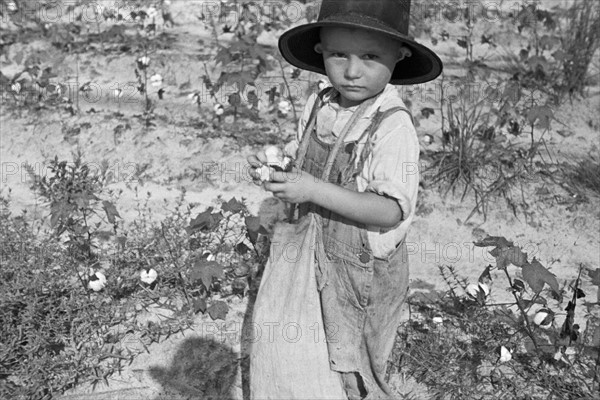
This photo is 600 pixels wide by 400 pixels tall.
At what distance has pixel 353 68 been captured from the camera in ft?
6.66

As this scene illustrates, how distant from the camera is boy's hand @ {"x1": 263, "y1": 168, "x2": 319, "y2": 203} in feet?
6.48

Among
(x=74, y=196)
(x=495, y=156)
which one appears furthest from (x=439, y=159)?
(x=74, y=196)

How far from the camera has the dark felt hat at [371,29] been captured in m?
1.97

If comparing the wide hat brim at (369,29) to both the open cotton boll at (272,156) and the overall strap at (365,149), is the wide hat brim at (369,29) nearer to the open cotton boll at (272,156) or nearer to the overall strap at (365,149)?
the overall strap at (365,149)

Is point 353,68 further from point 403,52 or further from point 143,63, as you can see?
point 143,63

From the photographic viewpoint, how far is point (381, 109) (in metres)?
2.13

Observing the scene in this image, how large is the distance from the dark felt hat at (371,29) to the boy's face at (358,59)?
4 centimetres

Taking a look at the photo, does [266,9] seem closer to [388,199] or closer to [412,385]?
[412,385]

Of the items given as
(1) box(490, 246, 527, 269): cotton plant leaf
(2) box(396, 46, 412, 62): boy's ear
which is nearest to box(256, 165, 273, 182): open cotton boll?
(2) box(396, 46, 412, 62): boy's ear

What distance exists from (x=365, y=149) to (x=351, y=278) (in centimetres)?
36

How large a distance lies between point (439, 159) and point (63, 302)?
7.19ft

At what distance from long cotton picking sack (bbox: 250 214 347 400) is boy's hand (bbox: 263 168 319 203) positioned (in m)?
0.20

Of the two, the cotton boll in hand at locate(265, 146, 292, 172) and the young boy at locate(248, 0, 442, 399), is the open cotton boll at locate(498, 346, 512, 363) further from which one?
the cotton boll in hand at locate(265, 146, 292, 172)

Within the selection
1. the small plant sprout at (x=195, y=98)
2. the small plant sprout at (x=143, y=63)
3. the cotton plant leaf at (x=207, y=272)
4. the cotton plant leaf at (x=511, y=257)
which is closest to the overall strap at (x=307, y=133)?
the cotton plant leaf at (x=511, y=257)
